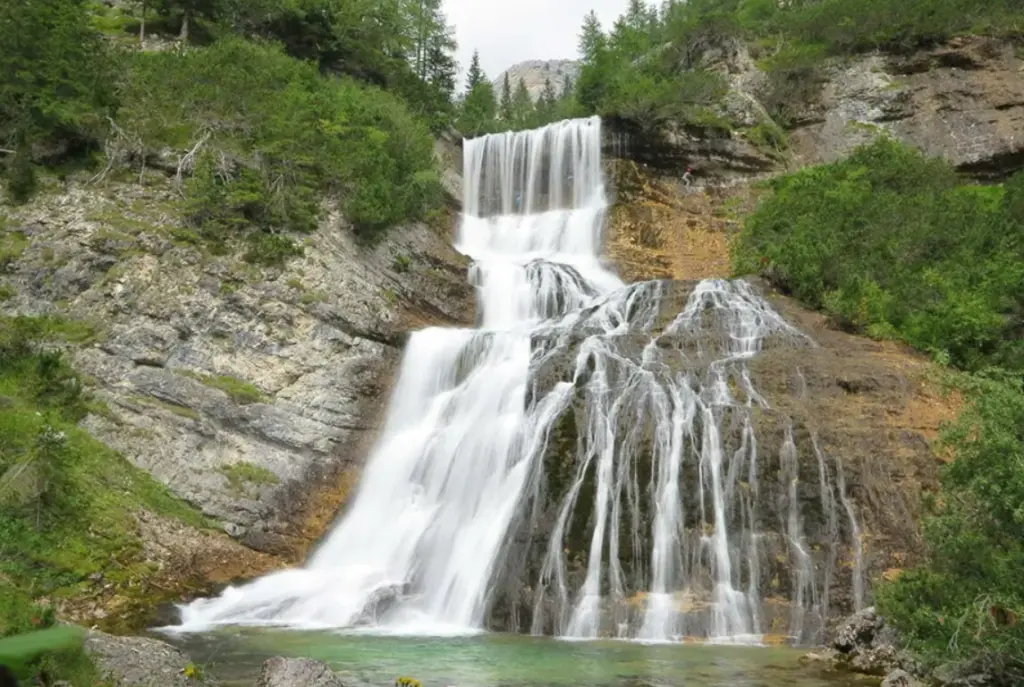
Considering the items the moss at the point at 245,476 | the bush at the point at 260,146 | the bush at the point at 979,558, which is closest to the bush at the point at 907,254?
the bush at the point at 260,146

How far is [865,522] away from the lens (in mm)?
15953

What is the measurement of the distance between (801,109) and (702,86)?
4711 mm

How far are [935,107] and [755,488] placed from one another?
2511 cm

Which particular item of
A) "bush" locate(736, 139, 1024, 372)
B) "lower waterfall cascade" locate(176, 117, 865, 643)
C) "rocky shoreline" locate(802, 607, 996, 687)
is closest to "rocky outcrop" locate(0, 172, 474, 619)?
"lower waterfall cascade" locate(176, 117, 865, 643)

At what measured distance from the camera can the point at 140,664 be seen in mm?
8453

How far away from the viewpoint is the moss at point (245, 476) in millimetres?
18547

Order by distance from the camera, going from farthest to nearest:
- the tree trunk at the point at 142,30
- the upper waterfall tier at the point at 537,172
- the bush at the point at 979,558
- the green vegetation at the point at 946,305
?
the upper waterfall tier at the point at 537,172, the tree trunk at the point at 142,30, the green vegetation at the point at 946,305, the bush at the point at 979,558

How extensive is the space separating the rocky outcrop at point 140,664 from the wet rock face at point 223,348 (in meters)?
8.96

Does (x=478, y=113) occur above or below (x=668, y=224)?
above

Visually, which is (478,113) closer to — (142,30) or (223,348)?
(142,30)

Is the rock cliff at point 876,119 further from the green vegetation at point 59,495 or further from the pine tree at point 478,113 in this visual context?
the green vegetation at point 59,495

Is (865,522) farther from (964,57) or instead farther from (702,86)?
(964,57)

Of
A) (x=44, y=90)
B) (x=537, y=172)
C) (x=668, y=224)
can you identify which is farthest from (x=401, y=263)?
(x=668, y=224)

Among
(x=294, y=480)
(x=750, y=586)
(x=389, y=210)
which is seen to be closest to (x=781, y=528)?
(x=750, y=586)
